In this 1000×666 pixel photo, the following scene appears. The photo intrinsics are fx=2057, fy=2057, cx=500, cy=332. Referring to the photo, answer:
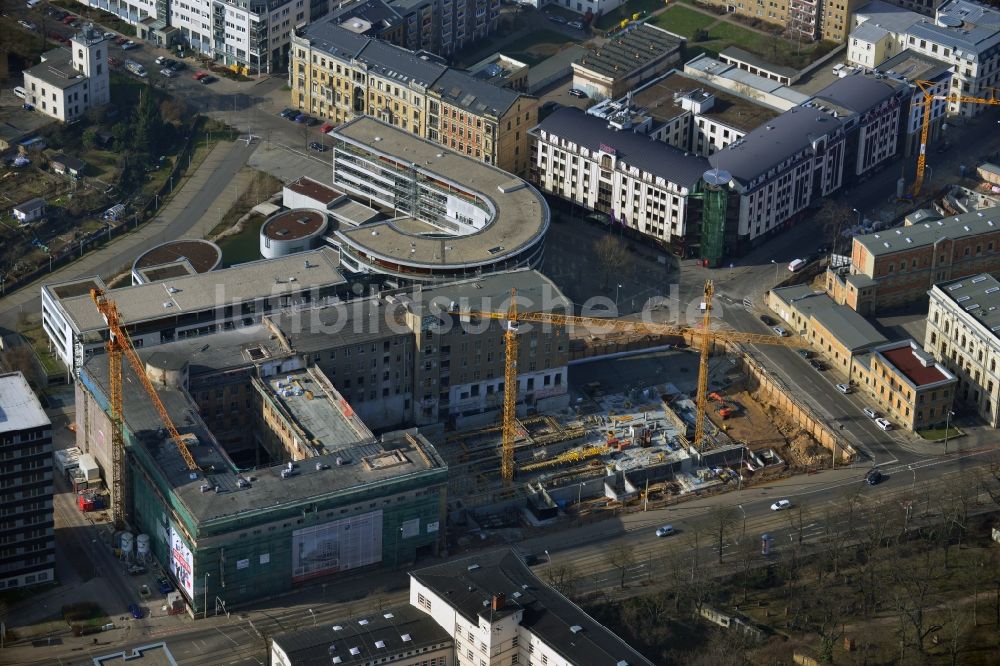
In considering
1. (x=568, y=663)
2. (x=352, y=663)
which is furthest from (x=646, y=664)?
(x=352, y=663)

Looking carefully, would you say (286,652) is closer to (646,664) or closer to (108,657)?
(108,657)

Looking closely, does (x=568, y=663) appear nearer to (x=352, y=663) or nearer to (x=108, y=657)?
(x=352, y=663)

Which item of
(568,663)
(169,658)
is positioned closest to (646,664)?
(568,663)

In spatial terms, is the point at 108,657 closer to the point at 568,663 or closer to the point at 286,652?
the point at 286,652

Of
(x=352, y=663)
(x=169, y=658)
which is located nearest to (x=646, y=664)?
(x=352, y=663)

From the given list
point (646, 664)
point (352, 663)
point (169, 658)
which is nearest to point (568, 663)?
point (646, 664)

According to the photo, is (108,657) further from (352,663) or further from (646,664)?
(646,664)

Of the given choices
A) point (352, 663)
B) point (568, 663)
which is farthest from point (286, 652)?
point (568, 663)
